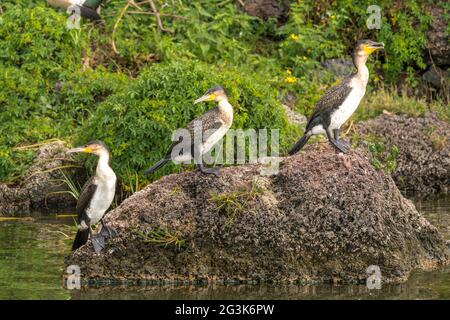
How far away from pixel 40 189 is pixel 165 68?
2.12m

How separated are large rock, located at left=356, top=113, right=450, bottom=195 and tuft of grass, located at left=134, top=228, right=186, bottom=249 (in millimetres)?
5624

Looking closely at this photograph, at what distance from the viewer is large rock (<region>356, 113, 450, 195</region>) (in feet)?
46.3

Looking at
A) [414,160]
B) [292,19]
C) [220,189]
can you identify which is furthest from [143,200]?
[292,19]

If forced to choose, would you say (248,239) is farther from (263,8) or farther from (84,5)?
(263,8)

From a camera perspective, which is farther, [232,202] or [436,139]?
[436,139]

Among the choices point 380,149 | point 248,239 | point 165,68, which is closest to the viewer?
point 248,239

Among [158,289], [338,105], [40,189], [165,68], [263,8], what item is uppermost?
[263,8]

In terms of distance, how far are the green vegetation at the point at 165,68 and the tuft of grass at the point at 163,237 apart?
3.35m

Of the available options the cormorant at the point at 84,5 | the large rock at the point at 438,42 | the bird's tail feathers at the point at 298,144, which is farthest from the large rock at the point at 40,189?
the large rock at the point at 438,42

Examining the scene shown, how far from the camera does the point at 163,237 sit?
8992 mm

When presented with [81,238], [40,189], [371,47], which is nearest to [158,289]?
[81,238]

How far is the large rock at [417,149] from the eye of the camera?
14.1m

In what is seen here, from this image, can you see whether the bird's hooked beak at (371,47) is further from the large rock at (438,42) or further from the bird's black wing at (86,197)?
the large rock at (438,42)
